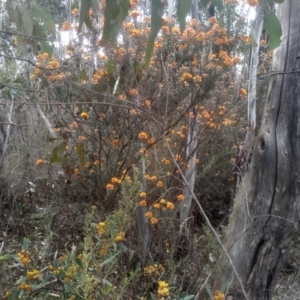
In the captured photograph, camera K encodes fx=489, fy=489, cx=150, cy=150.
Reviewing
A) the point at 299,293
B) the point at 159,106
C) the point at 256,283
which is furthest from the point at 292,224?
the point at 159,106

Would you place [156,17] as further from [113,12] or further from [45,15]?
[45,15]

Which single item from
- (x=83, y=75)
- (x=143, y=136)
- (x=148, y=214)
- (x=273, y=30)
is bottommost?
(x=148, y=214)

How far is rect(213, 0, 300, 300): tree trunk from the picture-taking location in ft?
9.22

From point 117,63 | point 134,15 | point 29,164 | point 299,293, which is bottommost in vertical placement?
point 299,293

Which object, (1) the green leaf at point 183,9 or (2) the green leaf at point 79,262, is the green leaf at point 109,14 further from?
(2) the green leaf at point 79,262

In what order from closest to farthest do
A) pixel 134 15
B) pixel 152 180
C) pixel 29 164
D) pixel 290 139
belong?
pixel 290 139 < pixel 152 180 < pixel 134 15 < pixel 29 164

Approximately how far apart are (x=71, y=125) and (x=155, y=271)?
1.67 metres

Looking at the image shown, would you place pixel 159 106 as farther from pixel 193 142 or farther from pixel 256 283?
pixel 256 283

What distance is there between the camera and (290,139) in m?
2.81

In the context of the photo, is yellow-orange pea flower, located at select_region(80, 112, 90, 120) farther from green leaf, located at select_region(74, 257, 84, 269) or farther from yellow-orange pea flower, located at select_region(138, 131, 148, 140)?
green leaf, located at select_region(74, 257, 84, 269)

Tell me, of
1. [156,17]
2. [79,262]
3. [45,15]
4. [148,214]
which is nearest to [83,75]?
[148,214]

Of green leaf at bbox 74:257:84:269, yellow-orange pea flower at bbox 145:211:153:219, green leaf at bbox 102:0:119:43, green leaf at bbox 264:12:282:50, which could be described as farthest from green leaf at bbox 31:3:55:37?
yellow-orange pea flower at bbox 145:211:153:219

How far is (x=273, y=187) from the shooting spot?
2.84 metres

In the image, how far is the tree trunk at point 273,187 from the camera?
9.22 feet
